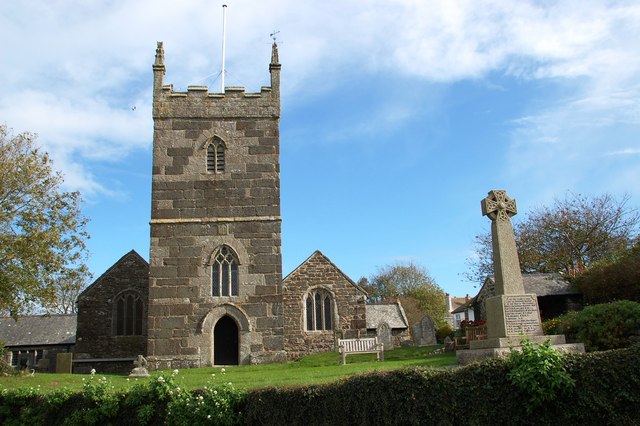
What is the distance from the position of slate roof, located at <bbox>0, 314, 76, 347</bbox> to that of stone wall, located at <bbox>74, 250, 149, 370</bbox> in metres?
15.7

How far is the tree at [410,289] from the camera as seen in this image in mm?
62188

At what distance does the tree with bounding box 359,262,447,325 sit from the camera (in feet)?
204

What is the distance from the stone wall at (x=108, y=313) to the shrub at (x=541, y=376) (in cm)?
2321

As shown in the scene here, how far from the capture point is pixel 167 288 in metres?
23.9

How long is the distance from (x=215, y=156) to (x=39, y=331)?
2720 centimetres

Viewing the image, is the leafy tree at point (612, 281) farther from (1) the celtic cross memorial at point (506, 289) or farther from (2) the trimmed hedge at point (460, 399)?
(2) the trimmed hedge at point (460, 399)

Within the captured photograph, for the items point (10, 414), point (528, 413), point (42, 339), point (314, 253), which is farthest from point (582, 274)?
point (42, 339)

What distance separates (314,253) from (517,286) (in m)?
19.4

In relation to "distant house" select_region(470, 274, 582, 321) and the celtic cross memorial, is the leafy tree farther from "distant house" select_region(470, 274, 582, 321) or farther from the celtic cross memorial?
the celtic cross memorial

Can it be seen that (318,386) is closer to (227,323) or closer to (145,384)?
(145,384)

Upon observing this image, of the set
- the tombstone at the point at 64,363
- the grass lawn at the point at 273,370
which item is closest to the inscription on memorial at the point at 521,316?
the grass lawn at the point at 273,370

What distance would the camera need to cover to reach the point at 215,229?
24.5 metres

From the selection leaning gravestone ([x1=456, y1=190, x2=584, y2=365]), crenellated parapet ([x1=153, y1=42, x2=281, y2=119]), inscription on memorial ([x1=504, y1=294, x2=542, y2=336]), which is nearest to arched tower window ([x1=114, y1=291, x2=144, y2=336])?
crenellated parapet ([x1=153, y1=42, x2=281, y2=119])

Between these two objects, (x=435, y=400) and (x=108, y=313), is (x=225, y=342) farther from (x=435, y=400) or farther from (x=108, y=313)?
(x=435, y=400)
